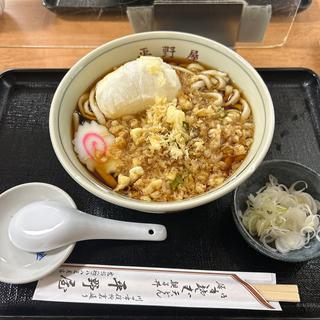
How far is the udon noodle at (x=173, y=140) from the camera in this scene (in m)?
1.19

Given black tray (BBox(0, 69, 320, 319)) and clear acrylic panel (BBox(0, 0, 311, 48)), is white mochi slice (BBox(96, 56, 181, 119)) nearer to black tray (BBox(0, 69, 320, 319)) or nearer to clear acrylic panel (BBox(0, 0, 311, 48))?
black tray (BBox(0, 69, 320, 319))

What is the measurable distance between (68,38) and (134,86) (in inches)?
35.6

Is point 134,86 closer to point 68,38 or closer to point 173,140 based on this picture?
point 173,140

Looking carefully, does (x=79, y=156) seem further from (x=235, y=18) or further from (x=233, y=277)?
Result: (x=235, y=18)

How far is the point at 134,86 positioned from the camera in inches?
51.4

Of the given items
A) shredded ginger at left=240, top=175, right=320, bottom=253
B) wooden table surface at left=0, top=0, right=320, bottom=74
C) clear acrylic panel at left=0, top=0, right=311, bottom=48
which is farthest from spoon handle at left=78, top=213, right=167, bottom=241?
clear acrylic panel at left=0, top=0, right=311, bottom=48

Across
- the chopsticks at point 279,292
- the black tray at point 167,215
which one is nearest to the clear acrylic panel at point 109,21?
the black tray at point 167,215

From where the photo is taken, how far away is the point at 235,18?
186 cm

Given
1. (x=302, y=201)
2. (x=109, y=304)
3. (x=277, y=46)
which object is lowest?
(x=109, y=304)

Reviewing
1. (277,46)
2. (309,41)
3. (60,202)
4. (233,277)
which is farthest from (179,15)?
(233,277)

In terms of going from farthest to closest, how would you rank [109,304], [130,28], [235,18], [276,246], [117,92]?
[130,28] → [235,18] → [117,92] → [276,246] → [109,304]

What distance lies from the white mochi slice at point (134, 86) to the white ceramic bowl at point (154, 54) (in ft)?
0.26

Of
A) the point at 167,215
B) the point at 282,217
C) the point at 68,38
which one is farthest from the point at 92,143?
the point at 68,38

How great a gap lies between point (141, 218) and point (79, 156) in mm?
297
